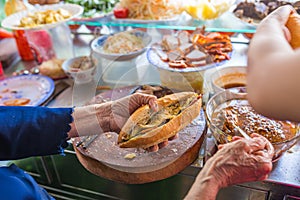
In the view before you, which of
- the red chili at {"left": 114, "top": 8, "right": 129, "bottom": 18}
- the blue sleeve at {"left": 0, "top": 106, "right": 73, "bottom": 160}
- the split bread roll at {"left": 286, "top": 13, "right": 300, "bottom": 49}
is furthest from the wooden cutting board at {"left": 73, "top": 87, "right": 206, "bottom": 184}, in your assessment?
the red chili at {"left": 114, "top": 8, "right": 129, "bottom": 18}

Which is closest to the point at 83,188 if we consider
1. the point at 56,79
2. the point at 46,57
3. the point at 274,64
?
the point at 56,79

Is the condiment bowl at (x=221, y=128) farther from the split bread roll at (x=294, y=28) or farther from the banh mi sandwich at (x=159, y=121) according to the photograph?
the split bread roll at (x=294, y=28)

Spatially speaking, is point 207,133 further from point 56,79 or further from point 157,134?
point 56,79

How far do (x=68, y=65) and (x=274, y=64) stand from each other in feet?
4.73

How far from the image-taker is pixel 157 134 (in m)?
1.09

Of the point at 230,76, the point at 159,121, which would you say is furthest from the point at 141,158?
the point at 230,76

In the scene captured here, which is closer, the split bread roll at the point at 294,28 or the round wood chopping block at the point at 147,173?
the split bread roll at the point at 294,28

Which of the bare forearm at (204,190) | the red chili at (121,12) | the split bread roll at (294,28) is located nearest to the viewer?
the split bread roll at (294,28)

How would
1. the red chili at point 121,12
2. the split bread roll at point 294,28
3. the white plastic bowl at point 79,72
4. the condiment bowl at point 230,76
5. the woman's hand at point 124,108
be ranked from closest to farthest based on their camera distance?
the split bread roll at point 294,28
the woman's hand at point 124,108
the condiment bowl at point 230,76
the white plastic bowl at point 79,72
the red chili at point 121,12

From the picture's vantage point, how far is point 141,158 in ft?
3.75

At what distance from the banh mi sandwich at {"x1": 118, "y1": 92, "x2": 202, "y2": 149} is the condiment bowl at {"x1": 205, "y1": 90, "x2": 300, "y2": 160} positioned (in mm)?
83

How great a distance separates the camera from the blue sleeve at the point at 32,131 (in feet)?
3.66

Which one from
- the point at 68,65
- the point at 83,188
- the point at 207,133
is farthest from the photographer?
the point at 68,65

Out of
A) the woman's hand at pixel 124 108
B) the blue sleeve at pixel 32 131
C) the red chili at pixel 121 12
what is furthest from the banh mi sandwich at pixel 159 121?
the red chili at pixel 121 12
